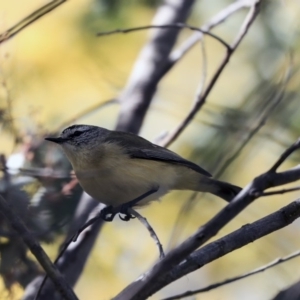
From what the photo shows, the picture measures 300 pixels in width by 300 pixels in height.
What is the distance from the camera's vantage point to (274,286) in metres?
3.29

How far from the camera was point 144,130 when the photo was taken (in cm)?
500

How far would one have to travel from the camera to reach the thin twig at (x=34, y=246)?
182 cm

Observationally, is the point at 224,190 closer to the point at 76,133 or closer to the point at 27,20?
the point at 76,133

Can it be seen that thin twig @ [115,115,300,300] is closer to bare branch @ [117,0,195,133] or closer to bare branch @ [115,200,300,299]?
bare branch @ [115,200,300,299]

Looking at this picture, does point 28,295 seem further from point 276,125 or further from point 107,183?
point 276,125

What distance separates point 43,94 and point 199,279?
1.64 meters

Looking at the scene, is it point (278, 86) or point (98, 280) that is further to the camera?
point (98, 280)

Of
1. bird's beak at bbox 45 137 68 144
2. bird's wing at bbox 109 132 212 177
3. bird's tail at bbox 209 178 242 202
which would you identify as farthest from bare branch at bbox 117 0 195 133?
bird's tail at bbox 209 178 242 202

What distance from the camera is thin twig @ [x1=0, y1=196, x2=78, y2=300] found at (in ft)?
5.97

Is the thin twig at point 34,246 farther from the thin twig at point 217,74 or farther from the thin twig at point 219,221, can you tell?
the thin twig at point 217,74

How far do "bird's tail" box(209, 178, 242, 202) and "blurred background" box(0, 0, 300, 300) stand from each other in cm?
7

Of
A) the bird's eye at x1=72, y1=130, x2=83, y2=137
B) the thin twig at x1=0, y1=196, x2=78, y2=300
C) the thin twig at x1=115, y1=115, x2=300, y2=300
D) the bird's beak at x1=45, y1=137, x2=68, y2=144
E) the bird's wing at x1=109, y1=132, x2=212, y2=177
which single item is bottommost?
the bird's eye at x1=72, y1=130, x2=83, y2=137

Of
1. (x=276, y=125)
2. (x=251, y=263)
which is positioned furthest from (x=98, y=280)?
(x=276, y=125)

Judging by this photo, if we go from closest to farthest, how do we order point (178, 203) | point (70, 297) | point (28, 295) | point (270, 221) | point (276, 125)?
point (70, 297) < point (270, 221) < point (28, 295) < point (276, 125) < point (178, 203)
